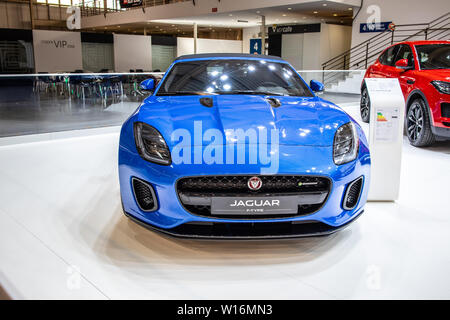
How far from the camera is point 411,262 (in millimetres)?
2350

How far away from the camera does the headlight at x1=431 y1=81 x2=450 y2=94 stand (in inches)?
198

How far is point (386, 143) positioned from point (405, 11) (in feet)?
49.5

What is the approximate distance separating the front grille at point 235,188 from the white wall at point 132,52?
21.2 metres

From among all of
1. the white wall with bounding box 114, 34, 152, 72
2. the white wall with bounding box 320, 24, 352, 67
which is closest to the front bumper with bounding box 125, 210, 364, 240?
the white wall with bounding box 320, 24, 352, 67

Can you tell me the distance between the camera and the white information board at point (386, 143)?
133 inches

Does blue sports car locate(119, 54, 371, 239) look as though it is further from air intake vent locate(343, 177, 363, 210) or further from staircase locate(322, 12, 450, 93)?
staircase locate(322, 12, 450, 93)

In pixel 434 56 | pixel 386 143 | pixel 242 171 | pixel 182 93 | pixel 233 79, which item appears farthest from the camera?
pixel 434 56

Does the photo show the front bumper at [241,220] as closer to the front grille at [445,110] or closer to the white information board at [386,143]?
the white information board at [386,143]

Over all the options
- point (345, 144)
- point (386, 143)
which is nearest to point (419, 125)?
point (386, 143)

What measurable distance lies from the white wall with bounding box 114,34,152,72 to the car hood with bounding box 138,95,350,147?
2055 centimetres

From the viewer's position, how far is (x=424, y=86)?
5355 mm

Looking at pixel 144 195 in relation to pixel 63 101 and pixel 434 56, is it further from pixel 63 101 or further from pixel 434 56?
pixel 63 101
